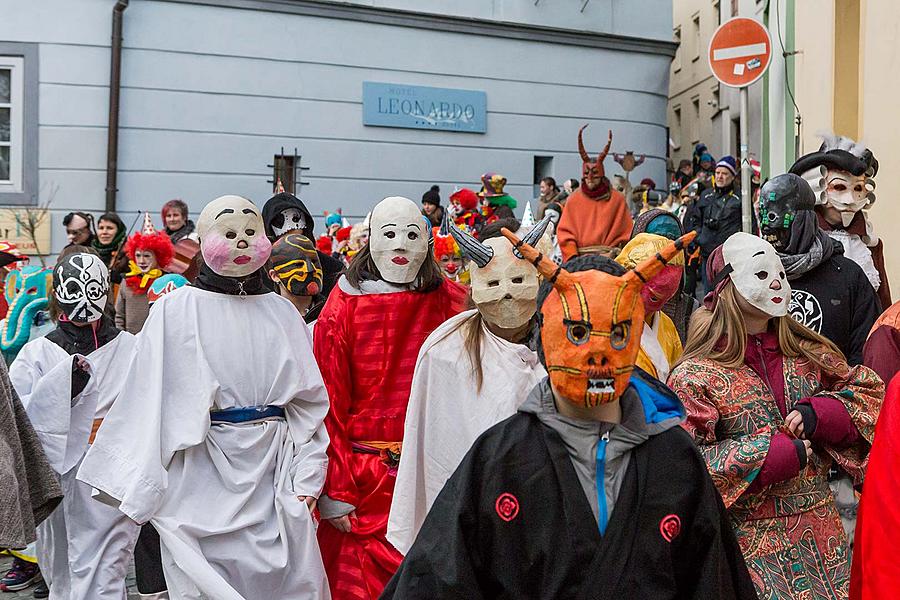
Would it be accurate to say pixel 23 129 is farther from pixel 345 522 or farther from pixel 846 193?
pixel 846 193

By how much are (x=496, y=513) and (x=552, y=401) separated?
0.32 m

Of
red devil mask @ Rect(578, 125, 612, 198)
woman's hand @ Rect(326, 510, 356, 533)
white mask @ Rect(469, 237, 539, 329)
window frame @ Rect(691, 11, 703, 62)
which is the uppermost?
window frame @ Rect(691, 11, 703, 62)

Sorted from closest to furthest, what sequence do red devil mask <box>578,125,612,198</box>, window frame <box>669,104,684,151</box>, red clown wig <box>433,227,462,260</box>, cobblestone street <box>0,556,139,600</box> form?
cobblestone street <box>0,556,139,600</box>, red clown wig <box>433,227,462,260</box>, red devil mask <box>578,125,612,198</box>, window frame <box>669,104,684,151</box>

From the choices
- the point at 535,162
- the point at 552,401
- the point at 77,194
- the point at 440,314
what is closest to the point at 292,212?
the point at 440,314

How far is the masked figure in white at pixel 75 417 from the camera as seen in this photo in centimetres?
597

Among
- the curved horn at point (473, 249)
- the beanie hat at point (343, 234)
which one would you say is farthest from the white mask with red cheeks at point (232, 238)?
the beanie hat at point (343, 234)

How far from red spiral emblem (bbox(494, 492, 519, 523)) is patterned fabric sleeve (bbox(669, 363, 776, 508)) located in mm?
1157

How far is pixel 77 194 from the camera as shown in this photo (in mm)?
14242

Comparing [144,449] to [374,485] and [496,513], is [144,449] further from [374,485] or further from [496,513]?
[496,513]

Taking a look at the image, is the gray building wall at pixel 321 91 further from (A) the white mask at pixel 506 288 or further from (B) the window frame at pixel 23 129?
(A) the white mask at pixel 506 288

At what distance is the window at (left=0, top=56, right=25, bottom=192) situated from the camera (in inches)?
550

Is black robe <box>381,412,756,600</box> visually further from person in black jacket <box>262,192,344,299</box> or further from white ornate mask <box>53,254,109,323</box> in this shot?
person in black jacket <box>262,192,344,299</box>

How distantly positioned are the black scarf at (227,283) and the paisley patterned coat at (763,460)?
6.72ft

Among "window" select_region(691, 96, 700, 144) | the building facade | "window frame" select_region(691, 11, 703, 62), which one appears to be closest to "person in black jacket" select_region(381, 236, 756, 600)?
the building facade
